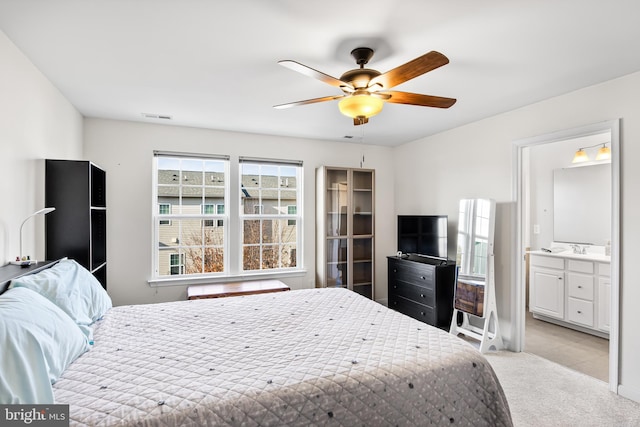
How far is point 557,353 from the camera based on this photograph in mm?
3475

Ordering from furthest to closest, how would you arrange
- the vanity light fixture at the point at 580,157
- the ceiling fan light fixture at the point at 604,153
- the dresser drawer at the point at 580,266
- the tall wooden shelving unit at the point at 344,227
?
the tall wooden shelving unit at the point at 344,227 → the vanity light fixture at the point at 580,157 → the ceiling fan light fixture at the point at 604,153 → the dresser drawer at the point at 580,266

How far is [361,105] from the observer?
2.14 meters

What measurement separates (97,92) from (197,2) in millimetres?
1902

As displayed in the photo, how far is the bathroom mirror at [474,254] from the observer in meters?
3.52

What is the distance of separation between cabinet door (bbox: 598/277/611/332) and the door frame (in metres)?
1.10

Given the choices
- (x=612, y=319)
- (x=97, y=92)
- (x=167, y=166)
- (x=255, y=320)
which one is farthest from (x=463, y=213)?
(x=97, y=92)

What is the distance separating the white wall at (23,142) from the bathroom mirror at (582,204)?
592cm

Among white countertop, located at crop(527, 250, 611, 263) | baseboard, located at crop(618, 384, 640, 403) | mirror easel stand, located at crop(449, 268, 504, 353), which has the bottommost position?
baseboard, located at crop(618, 384, 640, 403)

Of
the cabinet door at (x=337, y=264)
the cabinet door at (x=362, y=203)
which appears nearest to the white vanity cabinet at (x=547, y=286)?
the cabinet door at (x=362, y=203)

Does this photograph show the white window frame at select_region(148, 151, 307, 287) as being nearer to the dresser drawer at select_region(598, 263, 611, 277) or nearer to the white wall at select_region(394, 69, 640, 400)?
the white wall at select_region(394, 69, 640, 400)

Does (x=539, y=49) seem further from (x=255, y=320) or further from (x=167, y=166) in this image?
(x=167, y=166)

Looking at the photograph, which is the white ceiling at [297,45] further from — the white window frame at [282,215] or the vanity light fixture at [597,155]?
the vanity light fixture at [597,155]

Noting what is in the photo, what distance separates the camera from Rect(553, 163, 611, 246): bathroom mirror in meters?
4.21

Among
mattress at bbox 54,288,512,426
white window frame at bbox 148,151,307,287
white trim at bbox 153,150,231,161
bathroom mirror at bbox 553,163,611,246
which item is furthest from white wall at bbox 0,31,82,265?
bathroom mirror at bbox 553,163,611,246
